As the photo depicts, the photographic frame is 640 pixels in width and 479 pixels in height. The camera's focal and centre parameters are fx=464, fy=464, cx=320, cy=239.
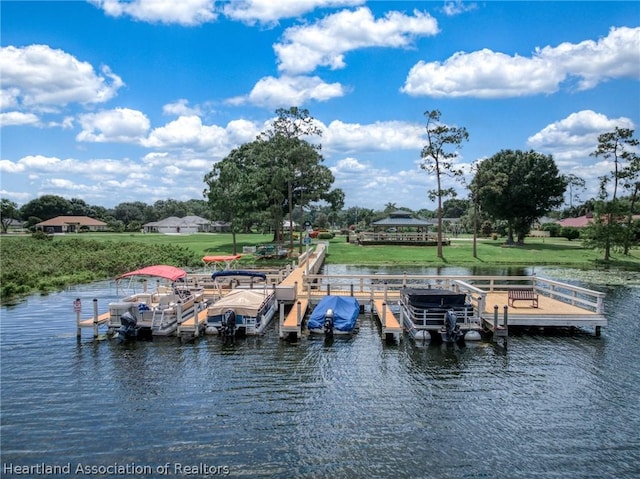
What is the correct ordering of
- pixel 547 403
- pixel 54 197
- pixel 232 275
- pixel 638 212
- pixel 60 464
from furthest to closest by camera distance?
pixel 54 197, pixel 638 212, pixel 232 275, pixel 547 403, pixel 60 464

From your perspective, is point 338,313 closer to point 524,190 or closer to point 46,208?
point 524,190

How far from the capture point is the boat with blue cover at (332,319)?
20.1 metres

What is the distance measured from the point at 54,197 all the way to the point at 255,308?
137m

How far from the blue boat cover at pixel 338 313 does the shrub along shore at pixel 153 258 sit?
20461 mm

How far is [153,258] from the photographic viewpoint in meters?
44.6

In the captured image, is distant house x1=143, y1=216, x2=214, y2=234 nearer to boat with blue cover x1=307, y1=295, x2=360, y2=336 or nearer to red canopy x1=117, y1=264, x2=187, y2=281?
red canopy x1=117, y1=264, x2=187, y2=281

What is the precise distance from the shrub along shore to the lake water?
17.3 m

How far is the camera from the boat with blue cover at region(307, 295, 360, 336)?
20.1 m

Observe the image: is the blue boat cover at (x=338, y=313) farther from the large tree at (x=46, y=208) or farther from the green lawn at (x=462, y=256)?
the large tree at (x=46, y=208)

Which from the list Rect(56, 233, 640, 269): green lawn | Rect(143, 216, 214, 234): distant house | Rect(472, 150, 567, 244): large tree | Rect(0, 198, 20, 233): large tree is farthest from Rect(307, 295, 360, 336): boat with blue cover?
Rect(0, 198, 20, 233): large tree

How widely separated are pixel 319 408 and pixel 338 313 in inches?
333

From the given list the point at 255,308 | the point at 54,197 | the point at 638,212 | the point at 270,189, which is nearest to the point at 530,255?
the point at 270,189

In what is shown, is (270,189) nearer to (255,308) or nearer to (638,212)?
(255,308)

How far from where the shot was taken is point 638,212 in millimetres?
103438
